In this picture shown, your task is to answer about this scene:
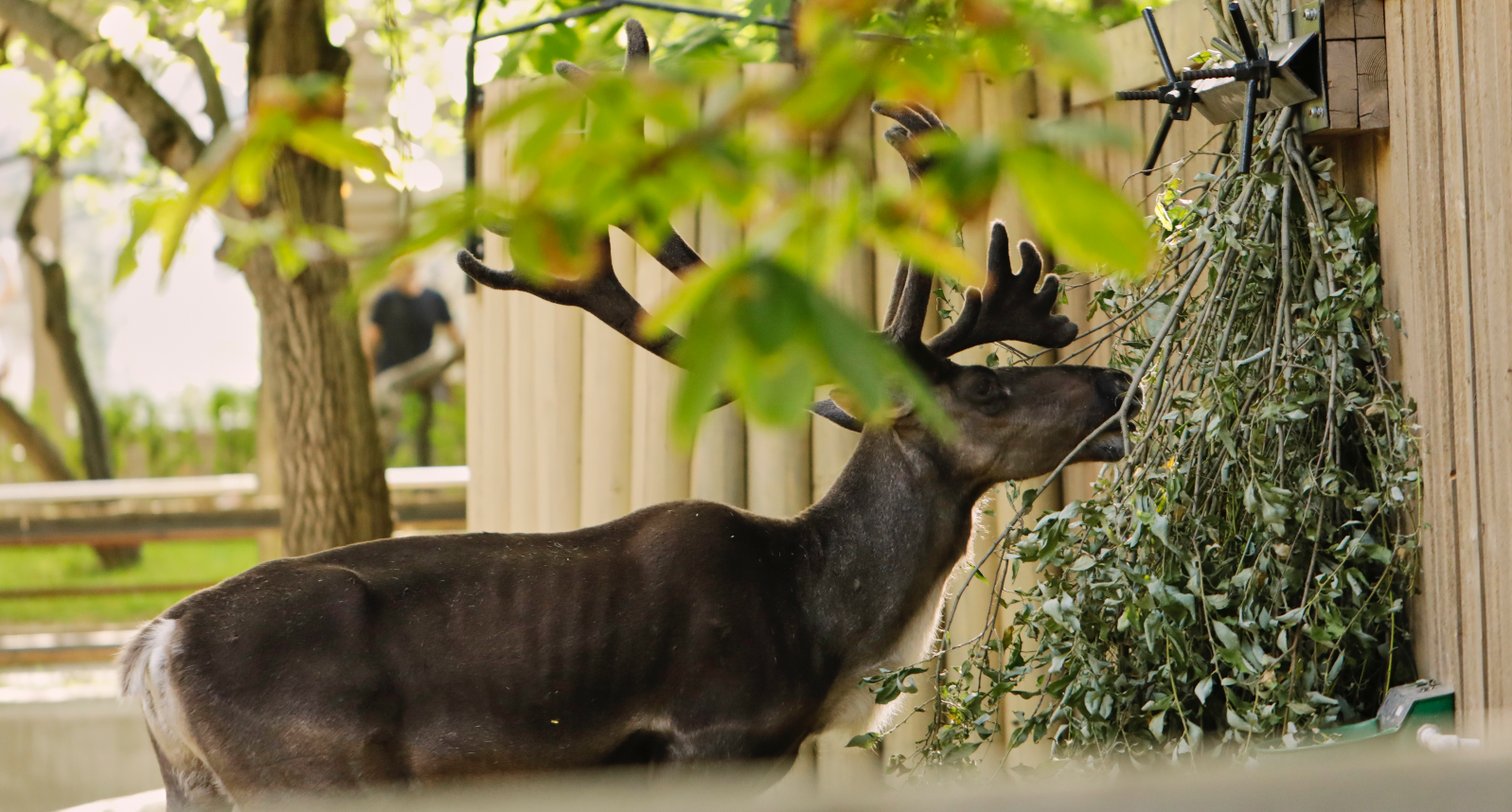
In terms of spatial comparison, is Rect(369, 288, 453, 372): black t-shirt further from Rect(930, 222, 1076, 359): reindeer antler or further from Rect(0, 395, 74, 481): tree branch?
Rect(930, 222, 1076, 359): reindeer antler

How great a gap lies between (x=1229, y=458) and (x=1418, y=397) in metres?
0.35

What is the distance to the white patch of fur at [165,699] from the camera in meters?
2.42

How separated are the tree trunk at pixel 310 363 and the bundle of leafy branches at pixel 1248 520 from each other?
3391 mm

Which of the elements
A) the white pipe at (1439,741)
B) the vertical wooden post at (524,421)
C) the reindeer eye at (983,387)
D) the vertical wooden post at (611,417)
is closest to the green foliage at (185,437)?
the vertical wooden post at (524,421)

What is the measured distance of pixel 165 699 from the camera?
243cm

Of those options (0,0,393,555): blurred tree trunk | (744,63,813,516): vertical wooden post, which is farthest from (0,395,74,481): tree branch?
(744,63,813,516): vertical wooden post

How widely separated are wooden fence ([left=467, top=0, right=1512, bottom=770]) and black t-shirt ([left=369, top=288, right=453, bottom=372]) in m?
9.34

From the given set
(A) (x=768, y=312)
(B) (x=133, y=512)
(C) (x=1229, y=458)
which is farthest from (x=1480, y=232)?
(B) (x=133, y=512)

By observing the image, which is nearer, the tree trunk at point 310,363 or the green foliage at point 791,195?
the green foliage at point 791,195

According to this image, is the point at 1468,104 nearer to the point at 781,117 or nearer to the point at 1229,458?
the point at 1229,458

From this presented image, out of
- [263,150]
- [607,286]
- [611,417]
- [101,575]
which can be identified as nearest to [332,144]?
[263,150]

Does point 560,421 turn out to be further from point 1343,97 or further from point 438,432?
point 438,432

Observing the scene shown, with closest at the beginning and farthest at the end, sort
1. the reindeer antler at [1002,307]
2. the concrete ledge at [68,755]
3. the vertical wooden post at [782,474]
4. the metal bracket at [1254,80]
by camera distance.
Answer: the metal bracket at [1254,80], the reindeer antler at [1002,307], the vertical wooden post at [782,474], the concrete ledge at [68,755]

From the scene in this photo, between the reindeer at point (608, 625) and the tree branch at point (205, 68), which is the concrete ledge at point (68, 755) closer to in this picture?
the tree branch at point (205, 68)
